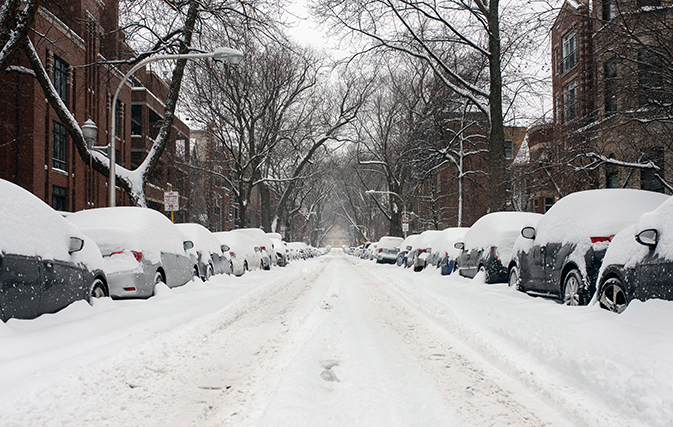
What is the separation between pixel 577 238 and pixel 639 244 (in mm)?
1922

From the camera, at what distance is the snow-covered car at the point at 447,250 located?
1633cm

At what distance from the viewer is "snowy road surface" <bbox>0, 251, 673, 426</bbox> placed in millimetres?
3771

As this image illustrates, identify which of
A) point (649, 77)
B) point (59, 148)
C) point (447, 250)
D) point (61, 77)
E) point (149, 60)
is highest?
point (61, 77)

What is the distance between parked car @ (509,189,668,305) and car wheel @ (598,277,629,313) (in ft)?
2.60

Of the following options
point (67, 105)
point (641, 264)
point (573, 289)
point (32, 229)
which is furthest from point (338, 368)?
point (67, 105)

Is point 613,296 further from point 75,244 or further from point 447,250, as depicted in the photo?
point 447,250

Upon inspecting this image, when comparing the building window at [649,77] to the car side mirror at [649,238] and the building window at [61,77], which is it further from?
the building window at [61,77]

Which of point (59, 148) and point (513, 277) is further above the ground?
point (59, 148)

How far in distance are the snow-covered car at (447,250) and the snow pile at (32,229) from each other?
1149 centimetres

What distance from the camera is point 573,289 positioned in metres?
7.98

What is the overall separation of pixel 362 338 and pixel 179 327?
2.62m

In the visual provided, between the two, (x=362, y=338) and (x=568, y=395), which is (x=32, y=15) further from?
(x=568, y=395)

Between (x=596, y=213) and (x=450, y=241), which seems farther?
(x=450, y=241)

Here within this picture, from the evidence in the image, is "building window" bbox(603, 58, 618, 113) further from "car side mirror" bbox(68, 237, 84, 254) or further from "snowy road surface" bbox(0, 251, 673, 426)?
"car side mirror" bbox(68, 237, 84, 254)
